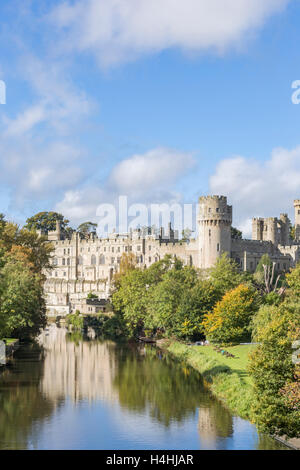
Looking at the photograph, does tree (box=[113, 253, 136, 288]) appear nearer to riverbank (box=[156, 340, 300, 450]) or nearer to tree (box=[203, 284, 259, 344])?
riverbank (box=[156, 340, 300, 450])

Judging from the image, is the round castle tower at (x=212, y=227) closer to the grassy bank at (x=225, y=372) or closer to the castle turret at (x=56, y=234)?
the grassy bank at (x=225, y=372)

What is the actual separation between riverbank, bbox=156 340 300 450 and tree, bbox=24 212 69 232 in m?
68.0

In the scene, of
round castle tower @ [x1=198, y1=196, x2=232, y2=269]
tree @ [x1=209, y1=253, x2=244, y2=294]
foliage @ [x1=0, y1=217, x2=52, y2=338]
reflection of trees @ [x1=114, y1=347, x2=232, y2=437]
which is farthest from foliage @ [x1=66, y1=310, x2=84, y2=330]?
reflection of trees @ [x1=114, y1=347, x2=232, y2=437]

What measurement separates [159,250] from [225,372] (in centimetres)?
5643

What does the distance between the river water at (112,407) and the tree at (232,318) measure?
4.00 metres

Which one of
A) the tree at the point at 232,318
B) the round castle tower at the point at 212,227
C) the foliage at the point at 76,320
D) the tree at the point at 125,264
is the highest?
the round castle tower at the point at 212,227

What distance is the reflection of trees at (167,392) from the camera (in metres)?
28.7

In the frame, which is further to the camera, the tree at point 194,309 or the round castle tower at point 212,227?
the round castle tower at point 212,227

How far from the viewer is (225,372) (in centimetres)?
3594

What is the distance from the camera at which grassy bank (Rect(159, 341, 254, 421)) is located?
96.7 feet

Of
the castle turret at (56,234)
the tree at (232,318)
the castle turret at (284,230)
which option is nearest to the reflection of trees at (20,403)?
the tree at (232,318)

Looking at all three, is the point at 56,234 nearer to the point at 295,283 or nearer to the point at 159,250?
the point at 159,250

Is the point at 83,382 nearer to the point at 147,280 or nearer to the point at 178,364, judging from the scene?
the point at 178,364
